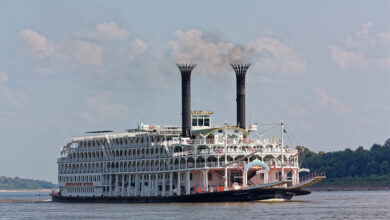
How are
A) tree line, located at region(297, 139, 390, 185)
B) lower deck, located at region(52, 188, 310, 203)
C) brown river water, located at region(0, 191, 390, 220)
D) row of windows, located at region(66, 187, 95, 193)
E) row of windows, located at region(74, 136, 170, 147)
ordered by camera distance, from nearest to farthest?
brown river water, located at region(0, 191, 390, 220) < lower deck, located at region(52, 188, 310, 203) < row of windows, located at region(74, 136, 170, 147) < row of windows, located at region(66, 187, 95, 193) < tree line, located at region(297, 139, 390, 185)

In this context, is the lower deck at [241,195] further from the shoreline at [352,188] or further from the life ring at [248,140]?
the shoreline at [352,188]

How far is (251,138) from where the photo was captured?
9050cm

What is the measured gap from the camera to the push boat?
8756cm

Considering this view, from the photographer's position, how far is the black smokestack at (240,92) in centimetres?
9962

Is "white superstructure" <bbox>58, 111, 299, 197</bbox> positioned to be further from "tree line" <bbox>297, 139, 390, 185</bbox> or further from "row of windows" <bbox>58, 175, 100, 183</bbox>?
"tree line" <bbox>297, 139, 390, 185</bbox>

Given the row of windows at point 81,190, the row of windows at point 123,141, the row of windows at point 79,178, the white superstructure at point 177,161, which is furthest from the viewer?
the row of windows at point 81,190

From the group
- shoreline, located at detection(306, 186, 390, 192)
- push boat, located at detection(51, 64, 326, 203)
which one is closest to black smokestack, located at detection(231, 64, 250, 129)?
push boat, located at detection(51, 64, 326, 203)

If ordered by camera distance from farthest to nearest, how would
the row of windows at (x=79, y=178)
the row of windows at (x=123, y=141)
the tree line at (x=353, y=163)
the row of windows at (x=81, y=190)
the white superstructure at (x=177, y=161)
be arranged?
the tree line at (x=353, y=163)
the row of windows at (x=81, y=190)
the row of windows at (x=79, y=178)
the row of windows at (x=123, y=141)
the white superstructure at (x=177, y=161)

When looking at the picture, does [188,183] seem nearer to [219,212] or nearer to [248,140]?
[248,140]

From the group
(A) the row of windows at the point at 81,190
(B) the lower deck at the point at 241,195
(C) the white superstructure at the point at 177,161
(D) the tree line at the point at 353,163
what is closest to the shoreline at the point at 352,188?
(D) the tree line at the point at 353,163

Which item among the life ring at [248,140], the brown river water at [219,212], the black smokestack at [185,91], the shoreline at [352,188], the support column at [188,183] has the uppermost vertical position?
the black smokestack at [185,91]

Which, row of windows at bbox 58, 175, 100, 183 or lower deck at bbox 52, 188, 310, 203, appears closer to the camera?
lower deck at bbox 52, 188, 310, 203

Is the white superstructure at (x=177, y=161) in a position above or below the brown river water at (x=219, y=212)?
above

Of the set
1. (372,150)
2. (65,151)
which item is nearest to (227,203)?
(65,151)
